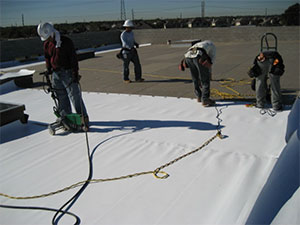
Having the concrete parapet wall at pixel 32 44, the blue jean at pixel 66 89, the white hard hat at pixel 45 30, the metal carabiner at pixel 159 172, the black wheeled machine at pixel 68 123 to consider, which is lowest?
the metal carabiner at pixel 159 172

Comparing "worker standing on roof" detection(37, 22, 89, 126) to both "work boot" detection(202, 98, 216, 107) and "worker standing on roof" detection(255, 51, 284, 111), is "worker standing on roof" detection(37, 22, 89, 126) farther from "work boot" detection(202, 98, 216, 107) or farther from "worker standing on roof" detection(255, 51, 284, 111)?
"worker standing on roof" detection(255, 51, 284, 111)

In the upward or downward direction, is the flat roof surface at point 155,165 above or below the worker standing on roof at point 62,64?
below

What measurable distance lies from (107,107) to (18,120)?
1585 millimetres

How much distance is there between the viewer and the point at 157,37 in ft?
62.7

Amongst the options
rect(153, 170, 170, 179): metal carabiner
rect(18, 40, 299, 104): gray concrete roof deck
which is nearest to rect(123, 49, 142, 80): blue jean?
rect(18, 40, 299, 104): gray concrete roof deck

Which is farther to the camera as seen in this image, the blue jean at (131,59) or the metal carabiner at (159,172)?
the blue jean at (131,59)

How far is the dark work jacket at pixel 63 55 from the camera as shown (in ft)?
13.8

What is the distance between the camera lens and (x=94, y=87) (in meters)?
7.65

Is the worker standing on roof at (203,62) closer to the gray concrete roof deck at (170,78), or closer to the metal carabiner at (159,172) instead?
the gray concrete roof deck at (170,78)

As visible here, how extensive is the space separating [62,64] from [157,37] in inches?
612

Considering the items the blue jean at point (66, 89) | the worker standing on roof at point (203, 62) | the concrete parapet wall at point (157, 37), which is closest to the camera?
the blue jean at point (66, 89)

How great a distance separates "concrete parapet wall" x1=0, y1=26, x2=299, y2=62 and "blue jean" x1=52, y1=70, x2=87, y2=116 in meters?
10.5

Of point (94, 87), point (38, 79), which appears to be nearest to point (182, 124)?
point (94, 87)

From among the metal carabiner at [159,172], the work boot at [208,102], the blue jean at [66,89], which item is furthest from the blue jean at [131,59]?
the metal carabiner at [159,172]
